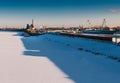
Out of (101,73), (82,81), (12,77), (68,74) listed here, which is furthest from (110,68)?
(12,77)

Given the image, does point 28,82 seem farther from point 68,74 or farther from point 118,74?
point 118,74

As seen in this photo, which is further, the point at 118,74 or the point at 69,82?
the point at 118,74

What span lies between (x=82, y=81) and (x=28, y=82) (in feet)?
5.63

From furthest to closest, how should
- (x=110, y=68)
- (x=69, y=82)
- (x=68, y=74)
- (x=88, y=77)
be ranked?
(x=110, y=68)
(x=68, y=74)
(x=88, y=77)
(x=69, y=82)

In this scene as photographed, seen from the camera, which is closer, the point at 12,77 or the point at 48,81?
the point at 48,81

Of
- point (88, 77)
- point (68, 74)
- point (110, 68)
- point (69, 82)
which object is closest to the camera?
point (69, 82)

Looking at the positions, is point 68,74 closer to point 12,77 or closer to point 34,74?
point 34,74

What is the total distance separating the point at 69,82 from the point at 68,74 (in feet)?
5.08

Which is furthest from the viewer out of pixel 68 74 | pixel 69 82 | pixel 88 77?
pixel 68 74

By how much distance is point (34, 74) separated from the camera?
10.3 metres

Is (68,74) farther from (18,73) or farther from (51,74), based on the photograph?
(18,73)

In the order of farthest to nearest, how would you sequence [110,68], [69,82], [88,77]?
Answer: [110,68]
[88,77]
[69,82]

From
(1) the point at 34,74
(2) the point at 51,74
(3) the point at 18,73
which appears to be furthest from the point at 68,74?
(3) the point at 18,73

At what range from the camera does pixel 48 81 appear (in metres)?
8.95
